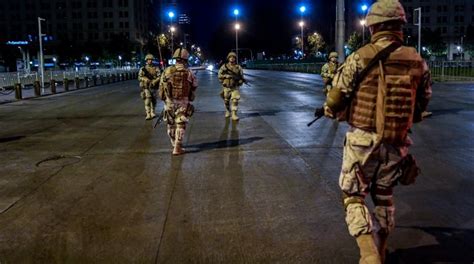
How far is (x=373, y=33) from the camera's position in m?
4.00

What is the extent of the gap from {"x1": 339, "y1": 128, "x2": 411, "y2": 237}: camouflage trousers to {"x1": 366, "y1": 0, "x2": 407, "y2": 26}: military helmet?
833 mm

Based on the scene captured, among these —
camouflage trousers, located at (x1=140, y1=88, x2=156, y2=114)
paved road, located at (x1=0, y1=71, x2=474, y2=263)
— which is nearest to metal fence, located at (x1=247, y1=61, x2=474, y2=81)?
camouflage trousers, located at (x1=140, y1=88, x2=156, y2=114)

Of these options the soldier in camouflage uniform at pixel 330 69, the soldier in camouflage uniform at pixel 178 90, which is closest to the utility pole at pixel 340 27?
the soldier in camouflage uniform at pixel 330 69

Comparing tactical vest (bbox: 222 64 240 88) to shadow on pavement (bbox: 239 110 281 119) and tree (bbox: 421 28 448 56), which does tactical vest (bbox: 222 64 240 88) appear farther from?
tree (bbox: 421 28 448 56)

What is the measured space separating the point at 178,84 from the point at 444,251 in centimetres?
562

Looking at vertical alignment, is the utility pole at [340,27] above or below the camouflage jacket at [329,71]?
above

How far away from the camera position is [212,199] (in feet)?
21.0

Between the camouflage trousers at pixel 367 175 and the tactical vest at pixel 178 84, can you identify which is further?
the tactical vest at pixel 178 84

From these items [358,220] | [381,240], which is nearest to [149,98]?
[381,240]

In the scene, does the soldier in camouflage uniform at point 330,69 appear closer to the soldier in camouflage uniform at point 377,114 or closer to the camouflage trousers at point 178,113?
the camouflage trousers at point 178,113

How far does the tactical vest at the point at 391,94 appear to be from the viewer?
3.79 metres

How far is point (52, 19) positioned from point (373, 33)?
16030 centimetres

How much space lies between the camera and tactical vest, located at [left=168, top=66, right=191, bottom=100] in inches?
358

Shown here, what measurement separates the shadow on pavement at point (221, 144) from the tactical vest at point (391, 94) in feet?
20.1
